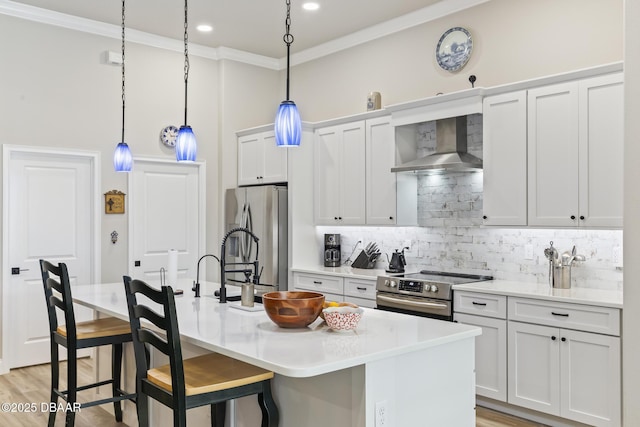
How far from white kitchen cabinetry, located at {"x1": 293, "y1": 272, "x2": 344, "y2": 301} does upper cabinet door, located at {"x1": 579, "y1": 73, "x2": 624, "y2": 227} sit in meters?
2.23

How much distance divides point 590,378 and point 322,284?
2.53 meters

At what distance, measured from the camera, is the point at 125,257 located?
5664 mm

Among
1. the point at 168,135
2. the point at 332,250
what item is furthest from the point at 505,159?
the point at 168,135

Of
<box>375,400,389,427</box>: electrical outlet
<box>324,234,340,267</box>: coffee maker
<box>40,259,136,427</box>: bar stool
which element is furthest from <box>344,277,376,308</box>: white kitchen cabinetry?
<box>375,400,389,427</box>: electrical outlet

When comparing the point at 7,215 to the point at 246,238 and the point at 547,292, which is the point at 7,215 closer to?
the point at 246,238

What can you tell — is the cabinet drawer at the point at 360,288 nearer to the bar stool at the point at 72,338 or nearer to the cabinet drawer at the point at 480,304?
the cabinet drawer at the point at 480,304

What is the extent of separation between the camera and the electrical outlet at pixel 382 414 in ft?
6.81

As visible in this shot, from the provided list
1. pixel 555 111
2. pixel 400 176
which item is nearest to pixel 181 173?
pixel 400 176

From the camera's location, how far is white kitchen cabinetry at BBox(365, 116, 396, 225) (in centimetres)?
500


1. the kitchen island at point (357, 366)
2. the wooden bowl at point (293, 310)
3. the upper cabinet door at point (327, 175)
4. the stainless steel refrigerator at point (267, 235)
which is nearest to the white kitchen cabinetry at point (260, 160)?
the stainless steel refrigerator at point (267, 235)

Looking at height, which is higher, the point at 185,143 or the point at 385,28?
the point at 385,28

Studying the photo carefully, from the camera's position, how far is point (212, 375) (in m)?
2.38

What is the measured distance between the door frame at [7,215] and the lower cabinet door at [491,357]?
358 cm

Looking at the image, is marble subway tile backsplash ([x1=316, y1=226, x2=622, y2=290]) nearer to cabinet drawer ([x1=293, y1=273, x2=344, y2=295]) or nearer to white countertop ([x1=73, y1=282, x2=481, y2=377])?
cabinet drawer ([x1=293, y1=273, x2=344, y2=295])
